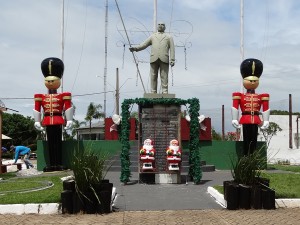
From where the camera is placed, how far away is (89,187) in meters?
8.06

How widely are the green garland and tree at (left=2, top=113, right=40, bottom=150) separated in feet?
146

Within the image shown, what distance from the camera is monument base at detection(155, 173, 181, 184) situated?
40.8ft

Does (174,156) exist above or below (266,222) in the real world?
above

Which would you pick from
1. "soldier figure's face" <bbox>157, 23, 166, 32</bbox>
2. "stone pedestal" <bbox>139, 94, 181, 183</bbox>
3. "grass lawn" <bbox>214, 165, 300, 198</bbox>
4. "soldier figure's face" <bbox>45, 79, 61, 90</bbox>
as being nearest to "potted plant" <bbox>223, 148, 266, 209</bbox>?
"grass lawn" <bbox>214, 165, 300, 198</bbox>

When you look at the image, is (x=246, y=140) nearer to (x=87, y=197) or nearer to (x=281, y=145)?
(x=87, y=197)

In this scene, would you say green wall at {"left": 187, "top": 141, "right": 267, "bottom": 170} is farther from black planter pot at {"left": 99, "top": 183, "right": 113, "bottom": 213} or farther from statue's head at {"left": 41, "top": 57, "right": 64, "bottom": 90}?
black planter pot at {"left": 99, "top": 183, "right": 113, "bottom": 213}

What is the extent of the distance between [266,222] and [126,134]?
609cm

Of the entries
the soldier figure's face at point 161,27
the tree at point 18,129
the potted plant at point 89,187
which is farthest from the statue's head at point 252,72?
the tree at point 18,129

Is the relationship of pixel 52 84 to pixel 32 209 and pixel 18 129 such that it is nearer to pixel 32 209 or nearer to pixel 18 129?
pixel 32 209

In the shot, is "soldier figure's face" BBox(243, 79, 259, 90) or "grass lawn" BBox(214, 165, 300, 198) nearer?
"grass lawn" BBox(214, 165, 300, 198)

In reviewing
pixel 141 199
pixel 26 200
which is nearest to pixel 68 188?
pixel 26 200

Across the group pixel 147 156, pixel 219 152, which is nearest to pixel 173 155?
pixel 147 156

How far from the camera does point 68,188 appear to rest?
816 cm

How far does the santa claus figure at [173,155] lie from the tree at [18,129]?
45.2 m
